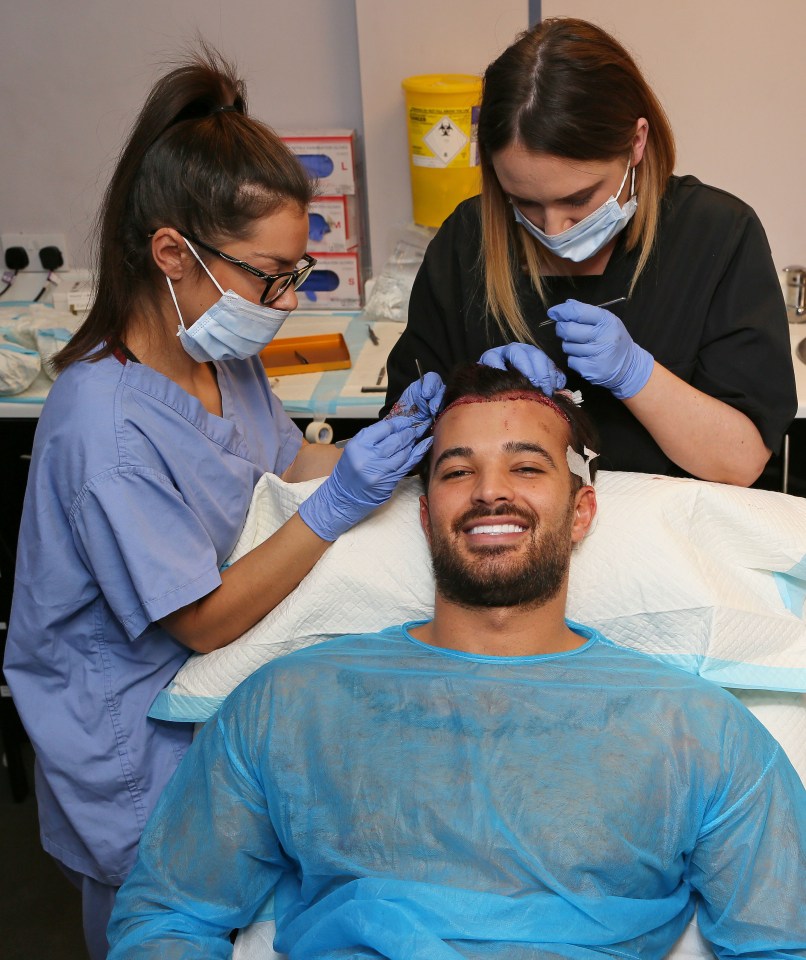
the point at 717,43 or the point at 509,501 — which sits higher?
the point at 717,43

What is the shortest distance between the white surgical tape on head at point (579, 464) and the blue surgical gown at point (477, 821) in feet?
1.03

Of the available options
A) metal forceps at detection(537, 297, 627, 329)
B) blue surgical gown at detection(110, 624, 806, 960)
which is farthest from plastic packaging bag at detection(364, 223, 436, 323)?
blue surgical gown at detection(110, 624, 806, 960)

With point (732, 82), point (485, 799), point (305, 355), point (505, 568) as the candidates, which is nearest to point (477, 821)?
point (485, 799)

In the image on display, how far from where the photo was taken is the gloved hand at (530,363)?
169cm

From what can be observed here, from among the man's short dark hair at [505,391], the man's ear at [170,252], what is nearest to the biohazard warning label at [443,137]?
the man's short dark hair at [505,391]

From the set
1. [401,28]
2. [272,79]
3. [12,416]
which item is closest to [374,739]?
[12,416]

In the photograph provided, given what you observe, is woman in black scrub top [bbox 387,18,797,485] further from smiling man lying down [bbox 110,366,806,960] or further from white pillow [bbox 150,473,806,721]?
smiling man lying down [bbox 110,366,806,960]

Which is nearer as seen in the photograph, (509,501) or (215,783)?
(215,783)

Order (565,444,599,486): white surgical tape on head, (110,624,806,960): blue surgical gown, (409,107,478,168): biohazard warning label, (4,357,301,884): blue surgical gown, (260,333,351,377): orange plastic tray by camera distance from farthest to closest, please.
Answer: (409,107,478,168): biohazard warning label
(260,333,351,377): orange plastic tray
(565,444,599,486): white surgical tape on head
(4,357,301,884): blue surgical gown
(110,624,806,960): blue surgical gown

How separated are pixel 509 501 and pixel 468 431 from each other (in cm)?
15

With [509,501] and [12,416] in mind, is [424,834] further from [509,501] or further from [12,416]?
[12,416]

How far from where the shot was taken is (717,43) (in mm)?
2752

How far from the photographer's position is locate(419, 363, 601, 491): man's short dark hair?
1.68 metres

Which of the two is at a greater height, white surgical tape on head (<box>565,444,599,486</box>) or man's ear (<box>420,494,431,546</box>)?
white surgical tape on head (<box>565,444,599,486</box>)
